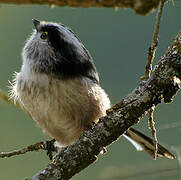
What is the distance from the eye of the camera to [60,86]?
330cm

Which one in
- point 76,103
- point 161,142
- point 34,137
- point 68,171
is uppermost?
point 34,137

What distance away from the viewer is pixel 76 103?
3.35m

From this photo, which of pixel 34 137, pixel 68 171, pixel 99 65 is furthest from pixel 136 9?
pixel 34 137

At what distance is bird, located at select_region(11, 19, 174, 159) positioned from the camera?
10.9ft

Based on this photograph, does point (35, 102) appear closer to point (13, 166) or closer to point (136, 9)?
point (136, 9)

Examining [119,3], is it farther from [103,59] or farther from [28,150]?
[103,59]

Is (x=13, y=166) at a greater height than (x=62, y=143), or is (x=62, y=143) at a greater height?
(x=13, y=166)

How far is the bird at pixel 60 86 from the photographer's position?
3326 millimetres

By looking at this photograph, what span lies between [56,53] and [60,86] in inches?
15.3

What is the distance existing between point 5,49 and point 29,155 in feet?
7.52

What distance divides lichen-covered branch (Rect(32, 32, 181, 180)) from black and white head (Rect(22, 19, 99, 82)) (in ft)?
3.48

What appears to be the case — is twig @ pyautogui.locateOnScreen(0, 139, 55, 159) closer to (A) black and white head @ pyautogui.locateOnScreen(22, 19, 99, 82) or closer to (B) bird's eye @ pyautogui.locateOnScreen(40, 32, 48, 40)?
(A) black and white head @ pyautogui.locateOnScreen(22, 19, 99, 82)

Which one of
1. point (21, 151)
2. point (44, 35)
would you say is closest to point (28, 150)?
point (21, 151)

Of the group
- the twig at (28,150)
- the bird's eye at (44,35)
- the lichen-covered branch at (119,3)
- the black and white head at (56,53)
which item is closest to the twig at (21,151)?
the twig at (28,150)
